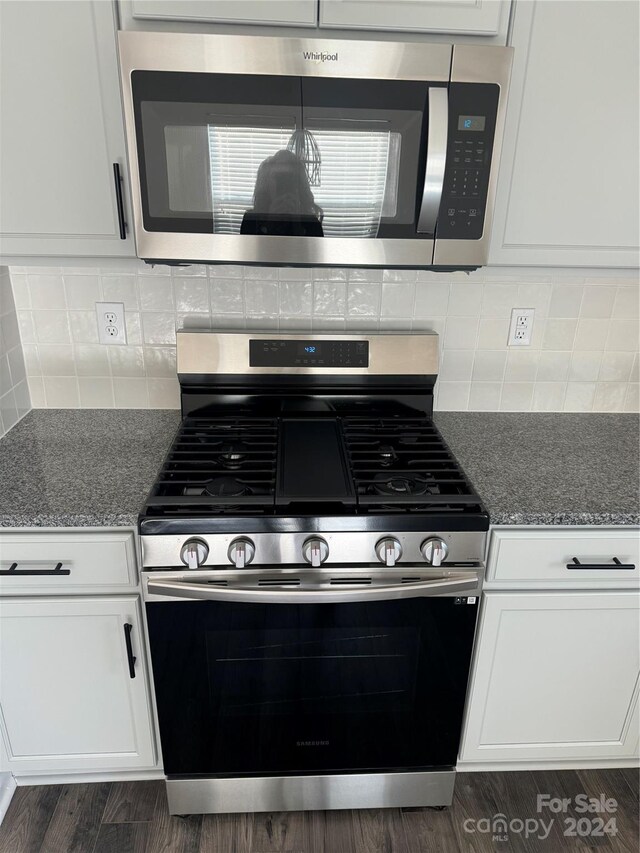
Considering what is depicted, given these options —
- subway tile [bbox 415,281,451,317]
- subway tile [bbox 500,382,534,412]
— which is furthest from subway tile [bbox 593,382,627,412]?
subway tile [bbox 415,281,451,317]

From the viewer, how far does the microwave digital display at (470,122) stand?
1179 mm

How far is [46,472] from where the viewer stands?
1.37 m

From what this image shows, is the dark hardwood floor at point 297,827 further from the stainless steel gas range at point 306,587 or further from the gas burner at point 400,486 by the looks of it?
the gas burner at point 400,486

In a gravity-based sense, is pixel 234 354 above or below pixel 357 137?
below

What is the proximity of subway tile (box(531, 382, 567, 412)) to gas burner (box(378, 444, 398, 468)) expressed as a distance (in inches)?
23.8

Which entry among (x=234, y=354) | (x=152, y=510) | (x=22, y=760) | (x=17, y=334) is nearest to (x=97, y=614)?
(x=152, y=510)

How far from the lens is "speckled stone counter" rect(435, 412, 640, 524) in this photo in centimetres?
127

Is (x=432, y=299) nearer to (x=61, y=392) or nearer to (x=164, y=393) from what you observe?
(x=164, y=393)

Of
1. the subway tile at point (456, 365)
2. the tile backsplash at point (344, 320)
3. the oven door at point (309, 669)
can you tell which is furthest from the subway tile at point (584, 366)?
the oven door at point (309, 669)

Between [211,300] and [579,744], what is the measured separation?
158 cm

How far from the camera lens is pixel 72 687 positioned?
1369 mm

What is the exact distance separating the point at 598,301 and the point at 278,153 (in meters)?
1.09

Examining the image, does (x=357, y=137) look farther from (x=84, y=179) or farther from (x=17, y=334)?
(x=17, y=334)

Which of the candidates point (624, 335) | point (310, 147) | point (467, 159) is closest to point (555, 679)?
point (624, 335)
